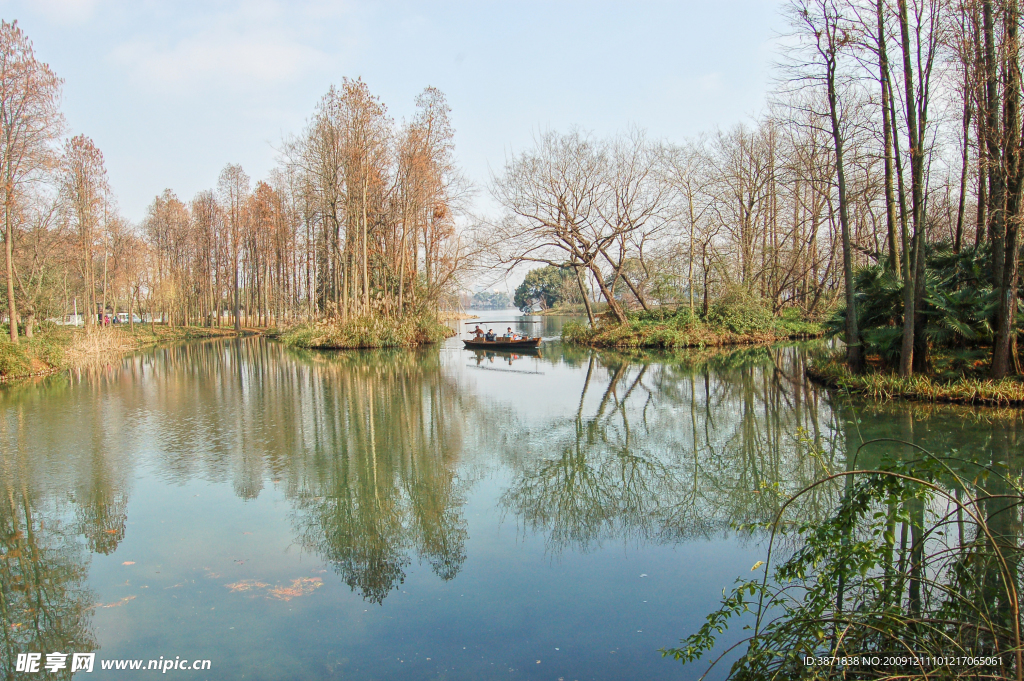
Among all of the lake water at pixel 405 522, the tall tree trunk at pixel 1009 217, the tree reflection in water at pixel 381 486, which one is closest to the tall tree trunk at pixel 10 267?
the lake water at pixel 405 522

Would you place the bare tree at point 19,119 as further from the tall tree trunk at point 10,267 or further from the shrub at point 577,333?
the shrub at point 577,333

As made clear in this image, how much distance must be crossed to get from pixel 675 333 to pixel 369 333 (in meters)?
13.1

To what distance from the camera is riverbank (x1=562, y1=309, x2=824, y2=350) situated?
2695 centimetres

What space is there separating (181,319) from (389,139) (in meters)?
29.0

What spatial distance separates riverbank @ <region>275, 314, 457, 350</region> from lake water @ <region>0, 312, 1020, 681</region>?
46.8 feet

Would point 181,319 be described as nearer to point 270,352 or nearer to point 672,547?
point 270,352

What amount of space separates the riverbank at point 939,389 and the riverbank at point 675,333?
45.6 ft

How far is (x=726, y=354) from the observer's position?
2327cm

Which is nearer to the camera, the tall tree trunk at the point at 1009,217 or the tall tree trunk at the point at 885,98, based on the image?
the tall tree trunk at the point at 1009,217

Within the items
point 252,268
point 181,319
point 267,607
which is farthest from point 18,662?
point 181,319

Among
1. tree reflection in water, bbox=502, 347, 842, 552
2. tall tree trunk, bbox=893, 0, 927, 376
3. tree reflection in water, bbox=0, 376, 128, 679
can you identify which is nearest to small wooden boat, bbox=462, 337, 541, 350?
tree reflection in water, bbox=502, 347, 842, 552

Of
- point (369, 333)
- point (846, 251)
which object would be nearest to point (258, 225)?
point (369, 333)

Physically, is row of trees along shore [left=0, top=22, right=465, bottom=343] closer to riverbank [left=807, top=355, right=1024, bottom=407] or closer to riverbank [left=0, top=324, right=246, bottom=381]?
riverbank [left=0, top=324, right=246, bottom=381]

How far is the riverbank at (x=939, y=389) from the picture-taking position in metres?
10.6
